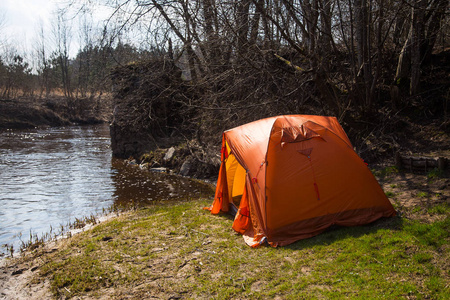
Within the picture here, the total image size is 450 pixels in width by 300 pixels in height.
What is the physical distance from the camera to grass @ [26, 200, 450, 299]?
3934 mm

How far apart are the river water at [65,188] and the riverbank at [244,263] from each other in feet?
6.95

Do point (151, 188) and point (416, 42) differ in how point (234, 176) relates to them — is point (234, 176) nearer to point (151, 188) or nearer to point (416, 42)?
point (151, 188)

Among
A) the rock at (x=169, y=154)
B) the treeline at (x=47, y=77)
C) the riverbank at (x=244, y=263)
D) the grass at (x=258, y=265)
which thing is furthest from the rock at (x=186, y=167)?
the treeline at (x=47, y=77)

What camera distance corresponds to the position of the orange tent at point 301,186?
5.62m

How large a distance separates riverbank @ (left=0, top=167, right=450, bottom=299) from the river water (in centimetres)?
212

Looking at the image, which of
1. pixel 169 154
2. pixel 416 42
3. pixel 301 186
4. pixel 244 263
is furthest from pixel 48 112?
pixel 244 263

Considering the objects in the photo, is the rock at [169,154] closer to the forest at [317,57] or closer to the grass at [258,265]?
the forest at [317,57]

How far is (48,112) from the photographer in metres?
33.0

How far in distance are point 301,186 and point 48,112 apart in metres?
33.2

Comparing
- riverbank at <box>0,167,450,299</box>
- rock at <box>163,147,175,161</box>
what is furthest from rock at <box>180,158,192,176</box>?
riverbank at <box>0,167,450,299</box>

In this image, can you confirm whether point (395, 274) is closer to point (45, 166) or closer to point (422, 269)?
point (422, 269)

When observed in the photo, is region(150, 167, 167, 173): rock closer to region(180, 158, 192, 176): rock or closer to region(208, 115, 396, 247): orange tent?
region(180, 158, 192, 176): rock

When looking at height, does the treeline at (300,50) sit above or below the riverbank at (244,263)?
above

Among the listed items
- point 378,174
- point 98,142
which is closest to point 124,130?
point 98,142
